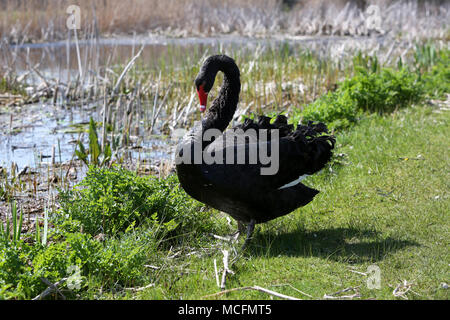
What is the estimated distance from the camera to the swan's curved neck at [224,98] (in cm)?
380

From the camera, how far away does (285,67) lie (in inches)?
333

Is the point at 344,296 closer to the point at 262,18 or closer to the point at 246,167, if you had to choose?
the point at 246,167

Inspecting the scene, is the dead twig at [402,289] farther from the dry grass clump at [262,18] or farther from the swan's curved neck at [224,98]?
the dry grass clump at [262,18]

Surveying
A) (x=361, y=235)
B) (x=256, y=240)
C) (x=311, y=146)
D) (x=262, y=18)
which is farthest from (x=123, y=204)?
(x=262, y=18)

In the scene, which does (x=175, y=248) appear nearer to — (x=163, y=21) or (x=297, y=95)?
(x=297, y=95)

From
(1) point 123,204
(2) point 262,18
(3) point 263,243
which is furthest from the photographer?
(2) point 262,18

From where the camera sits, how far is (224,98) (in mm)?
3885

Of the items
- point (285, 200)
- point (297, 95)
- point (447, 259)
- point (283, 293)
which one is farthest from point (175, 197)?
point (297, 95)

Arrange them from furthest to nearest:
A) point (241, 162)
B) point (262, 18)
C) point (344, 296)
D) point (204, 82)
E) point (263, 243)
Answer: point (262, 18) → point (263, 243) → point (204, 82) → point (241, 162) → point (344, 296)

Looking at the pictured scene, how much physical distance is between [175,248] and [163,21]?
495 inches

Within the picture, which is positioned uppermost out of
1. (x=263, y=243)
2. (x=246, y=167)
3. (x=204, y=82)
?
(x=204, y=82)

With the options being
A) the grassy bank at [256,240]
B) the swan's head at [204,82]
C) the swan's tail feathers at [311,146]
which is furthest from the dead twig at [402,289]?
the swan's head at [204,82]

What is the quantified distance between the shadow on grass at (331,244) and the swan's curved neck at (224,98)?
92 centimetres

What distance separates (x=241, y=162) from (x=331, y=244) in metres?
0.94
